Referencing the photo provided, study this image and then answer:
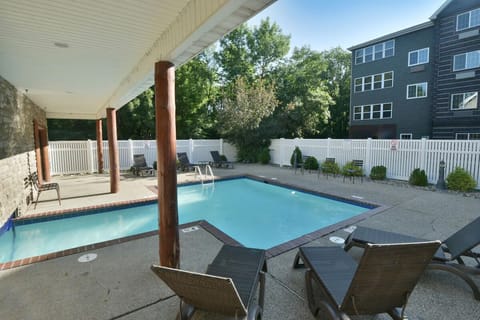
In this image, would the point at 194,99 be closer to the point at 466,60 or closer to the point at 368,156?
the point at 368,156

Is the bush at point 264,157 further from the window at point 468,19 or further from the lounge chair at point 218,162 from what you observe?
the window at point 468,19

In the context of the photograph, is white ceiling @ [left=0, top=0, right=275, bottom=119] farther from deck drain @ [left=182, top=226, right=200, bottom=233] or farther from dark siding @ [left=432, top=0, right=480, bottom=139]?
dark siding @ [left=432, top=0, right=480, bottom=139]

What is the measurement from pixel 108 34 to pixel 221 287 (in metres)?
2.90

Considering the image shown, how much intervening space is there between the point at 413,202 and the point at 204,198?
18.2ft

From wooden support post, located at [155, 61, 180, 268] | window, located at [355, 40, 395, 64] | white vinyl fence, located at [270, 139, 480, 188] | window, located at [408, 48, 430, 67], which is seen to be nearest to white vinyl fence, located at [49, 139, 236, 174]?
white vinyl fence, located at [270, 139, 480, 188]

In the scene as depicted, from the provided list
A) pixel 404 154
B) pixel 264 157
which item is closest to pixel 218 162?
pixel 264 157

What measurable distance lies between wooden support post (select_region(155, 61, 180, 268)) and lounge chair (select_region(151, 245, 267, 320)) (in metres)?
0.73

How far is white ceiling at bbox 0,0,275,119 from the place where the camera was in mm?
2074

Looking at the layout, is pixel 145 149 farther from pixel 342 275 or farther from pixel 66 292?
pixel 342 275

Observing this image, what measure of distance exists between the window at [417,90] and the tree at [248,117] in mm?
8123

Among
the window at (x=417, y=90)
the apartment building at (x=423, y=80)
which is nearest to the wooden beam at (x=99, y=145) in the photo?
the apartment building at (x=423, y=80)

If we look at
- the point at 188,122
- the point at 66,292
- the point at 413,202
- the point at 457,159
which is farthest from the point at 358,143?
the point at 188,122

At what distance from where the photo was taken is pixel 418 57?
562 inches

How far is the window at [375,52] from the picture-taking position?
15345mm
